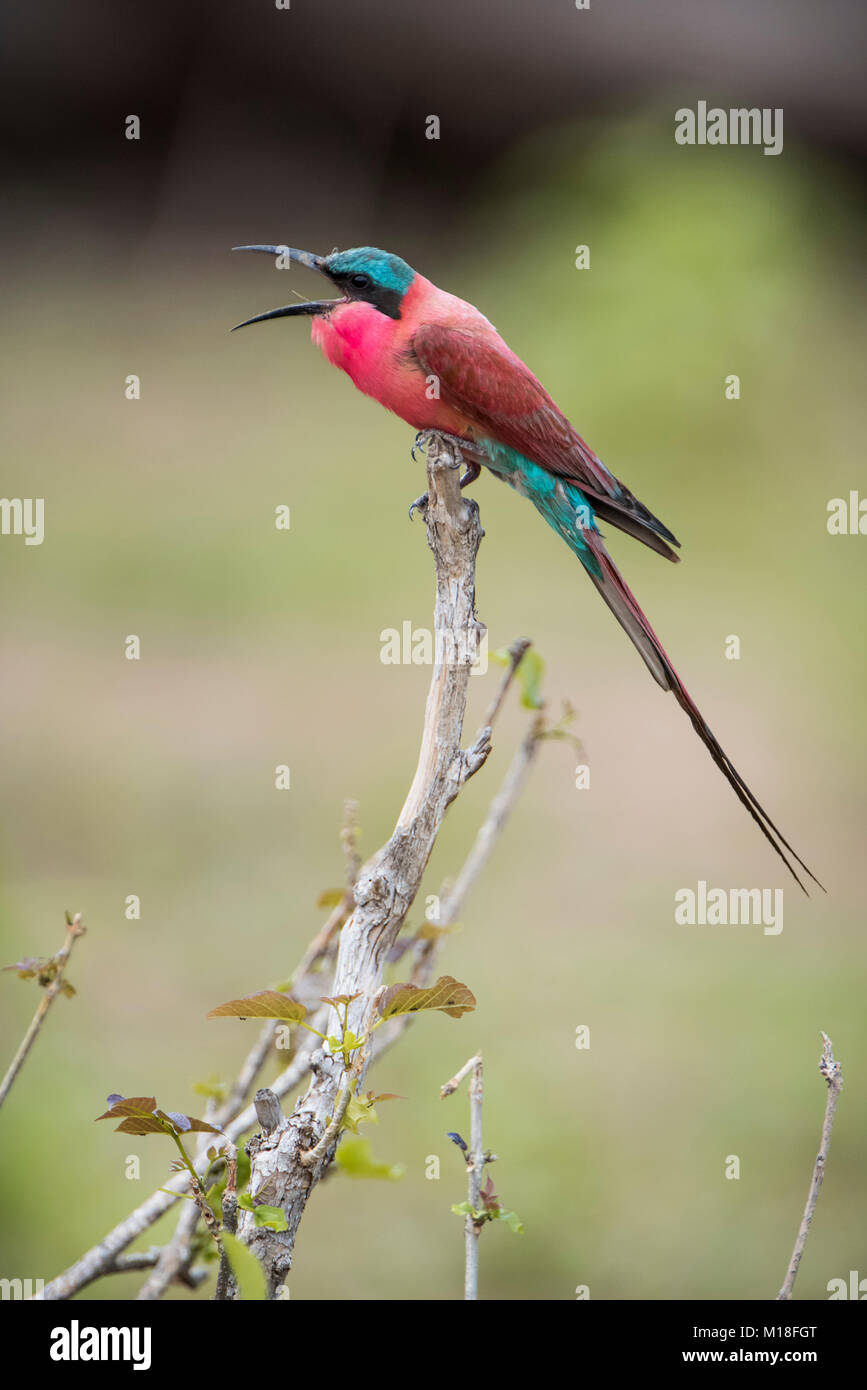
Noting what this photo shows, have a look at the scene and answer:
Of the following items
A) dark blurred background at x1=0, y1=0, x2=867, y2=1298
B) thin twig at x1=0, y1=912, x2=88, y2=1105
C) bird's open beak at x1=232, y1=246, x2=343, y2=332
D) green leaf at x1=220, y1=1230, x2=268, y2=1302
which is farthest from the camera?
dark blurred background at x1=0, y1=0, x2=867, y2=1298

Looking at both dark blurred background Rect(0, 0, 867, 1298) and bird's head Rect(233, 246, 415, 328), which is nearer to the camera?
bird's head Rect(233, 246, 415, 328)

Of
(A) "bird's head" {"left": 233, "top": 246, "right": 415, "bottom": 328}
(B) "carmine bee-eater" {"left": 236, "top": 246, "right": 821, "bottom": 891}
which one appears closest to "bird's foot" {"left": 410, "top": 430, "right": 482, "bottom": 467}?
(B) "carmine bee-eater" {"left": 236, "top": 246, "right": 821, "bottom": 891}

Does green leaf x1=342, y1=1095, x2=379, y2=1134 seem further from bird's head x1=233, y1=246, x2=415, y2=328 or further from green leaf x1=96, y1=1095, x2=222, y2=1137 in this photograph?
bird's head x1=233, y1=246, x2=415, y2=328

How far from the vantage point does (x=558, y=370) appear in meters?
5.20

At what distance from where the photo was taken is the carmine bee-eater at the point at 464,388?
6.05 feet

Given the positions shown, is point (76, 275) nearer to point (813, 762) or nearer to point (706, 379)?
point (706, 379)

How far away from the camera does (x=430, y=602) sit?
4.49m

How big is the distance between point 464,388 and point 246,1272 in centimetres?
134

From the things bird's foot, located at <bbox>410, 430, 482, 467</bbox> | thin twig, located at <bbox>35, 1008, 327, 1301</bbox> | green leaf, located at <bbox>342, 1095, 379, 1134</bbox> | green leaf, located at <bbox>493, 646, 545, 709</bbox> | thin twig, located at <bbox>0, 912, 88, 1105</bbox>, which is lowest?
thin twig, located at <bbox>35, 1008, 327, 1301</bbox>

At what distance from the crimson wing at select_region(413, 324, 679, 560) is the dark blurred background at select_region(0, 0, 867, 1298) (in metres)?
1.43

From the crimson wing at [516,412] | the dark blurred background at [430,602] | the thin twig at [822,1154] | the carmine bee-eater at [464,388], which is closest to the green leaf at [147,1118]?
the thin twig at [822,1154]

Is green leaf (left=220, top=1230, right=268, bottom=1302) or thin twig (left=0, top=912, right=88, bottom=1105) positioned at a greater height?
thin twig (left=0, top=912, right=88, bottom=1105)

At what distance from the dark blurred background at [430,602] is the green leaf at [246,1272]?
1.55 metres

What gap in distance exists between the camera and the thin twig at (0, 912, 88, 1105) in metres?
1.10
